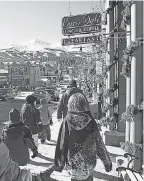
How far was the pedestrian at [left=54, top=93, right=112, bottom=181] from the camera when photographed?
128 inches

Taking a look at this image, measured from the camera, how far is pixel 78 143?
3291mm

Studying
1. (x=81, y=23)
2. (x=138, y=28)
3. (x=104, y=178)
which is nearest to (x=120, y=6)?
(x=81, y=23)

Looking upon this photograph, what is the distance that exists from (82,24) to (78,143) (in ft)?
20.2

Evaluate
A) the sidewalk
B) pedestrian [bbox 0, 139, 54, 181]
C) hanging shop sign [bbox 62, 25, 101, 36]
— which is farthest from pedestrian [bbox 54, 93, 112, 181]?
hanging shop sign [bbox 62, 25, 101, 36]

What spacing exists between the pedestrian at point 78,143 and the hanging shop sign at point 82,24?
5845mm

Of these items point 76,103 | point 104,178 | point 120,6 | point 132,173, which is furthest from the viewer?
point 120,6

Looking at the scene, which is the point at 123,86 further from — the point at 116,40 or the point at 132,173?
the point at 132,173

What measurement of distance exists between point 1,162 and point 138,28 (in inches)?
139

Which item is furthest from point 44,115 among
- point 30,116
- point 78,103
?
point 78,103

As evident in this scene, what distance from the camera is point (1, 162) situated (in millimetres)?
2551

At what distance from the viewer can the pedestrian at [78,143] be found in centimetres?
324

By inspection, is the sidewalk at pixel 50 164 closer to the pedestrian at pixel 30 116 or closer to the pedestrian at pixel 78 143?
the pedestrian at pixel 30 116

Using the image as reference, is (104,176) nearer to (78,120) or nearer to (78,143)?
(78,143)

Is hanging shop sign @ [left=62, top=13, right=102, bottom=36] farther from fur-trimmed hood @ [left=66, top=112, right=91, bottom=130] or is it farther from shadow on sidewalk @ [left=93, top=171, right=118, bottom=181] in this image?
fur-trimmed hood @ [left=66, top=112, right=91, bottom=130]
